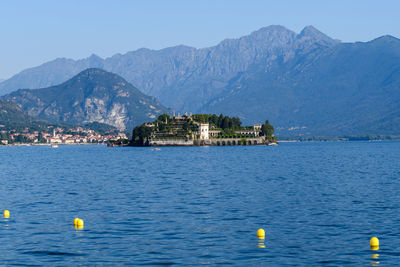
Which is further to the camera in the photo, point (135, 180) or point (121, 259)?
point (135, 180)

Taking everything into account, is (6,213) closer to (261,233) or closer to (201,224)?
(201,224)

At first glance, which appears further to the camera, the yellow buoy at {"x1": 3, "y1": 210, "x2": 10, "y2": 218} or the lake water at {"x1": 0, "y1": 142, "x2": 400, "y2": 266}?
the yellow buoy at {"x1": 3, "y1": 210, "x2": 10, "y2": 218}

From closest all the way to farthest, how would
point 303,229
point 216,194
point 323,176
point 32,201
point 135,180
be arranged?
1. point 303,229
2. point 32,201
3. point 216,194
4. point 135,180
5. point 323,176

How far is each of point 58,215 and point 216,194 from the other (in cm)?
2493

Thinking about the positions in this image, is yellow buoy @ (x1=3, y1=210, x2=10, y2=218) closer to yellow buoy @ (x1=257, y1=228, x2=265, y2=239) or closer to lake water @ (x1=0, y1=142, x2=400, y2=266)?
lake water @ (x1=0, y1=142, x2=400, y2=266)

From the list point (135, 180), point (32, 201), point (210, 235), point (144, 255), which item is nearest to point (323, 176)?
point (135, 180)

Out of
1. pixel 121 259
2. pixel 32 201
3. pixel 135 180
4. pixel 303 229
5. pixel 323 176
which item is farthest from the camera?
pixel 323 176

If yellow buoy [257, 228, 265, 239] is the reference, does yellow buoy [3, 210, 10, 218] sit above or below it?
above

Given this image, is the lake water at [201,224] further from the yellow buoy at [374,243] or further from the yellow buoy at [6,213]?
the yellow buoy at [6,213]

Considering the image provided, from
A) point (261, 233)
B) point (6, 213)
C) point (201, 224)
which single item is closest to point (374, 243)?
point (261, 233)

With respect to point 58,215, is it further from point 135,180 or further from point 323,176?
point 323,176

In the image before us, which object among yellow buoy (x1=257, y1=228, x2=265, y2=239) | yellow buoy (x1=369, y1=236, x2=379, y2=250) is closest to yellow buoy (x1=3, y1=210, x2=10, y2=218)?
yellow buoy (x1=257, y1=228, x2=265, y2=239)

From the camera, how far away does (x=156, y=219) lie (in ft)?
185

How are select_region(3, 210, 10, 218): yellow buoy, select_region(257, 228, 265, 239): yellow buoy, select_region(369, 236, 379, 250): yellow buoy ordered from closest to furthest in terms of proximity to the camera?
1. select_region(369, 236, 379, 250): yellow buoy
2. select_region(257, 228, 265, 239): yellow buoy
3. select_region(3, 210, 10, 218): yellow buoy
